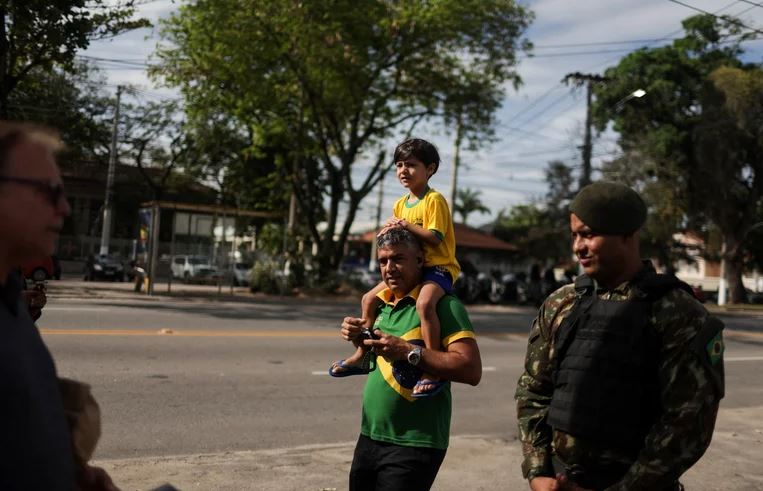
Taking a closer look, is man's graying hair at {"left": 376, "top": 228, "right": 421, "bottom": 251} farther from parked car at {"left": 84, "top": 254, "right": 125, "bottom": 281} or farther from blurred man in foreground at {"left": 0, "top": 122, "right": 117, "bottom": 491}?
parked car at {"left": 84, "top": 254, "right": 125, "bottom": 281}

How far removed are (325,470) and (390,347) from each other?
9.80 ft

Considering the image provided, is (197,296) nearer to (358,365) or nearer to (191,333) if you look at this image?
(191,333)

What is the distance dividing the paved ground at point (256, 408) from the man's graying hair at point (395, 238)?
2.67 meters

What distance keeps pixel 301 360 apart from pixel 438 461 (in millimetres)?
8076

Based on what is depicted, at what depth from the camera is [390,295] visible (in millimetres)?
3662

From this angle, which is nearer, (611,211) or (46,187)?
(46,187)

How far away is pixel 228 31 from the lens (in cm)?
2412

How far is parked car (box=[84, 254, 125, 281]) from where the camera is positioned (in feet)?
114

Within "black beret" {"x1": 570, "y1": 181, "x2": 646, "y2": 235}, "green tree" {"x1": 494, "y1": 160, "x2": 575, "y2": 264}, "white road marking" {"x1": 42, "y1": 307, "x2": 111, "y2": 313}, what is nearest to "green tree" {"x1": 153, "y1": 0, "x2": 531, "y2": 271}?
"white road marking" {"x1": 42, "y1": 307, "x2": 111, "y2": 313}

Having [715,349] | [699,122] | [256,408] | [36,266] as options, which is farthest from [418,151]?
[699,122]

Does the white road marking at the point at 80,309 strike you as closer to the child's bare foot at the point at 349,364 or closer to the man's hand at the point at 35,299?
the man's hand at the point at 35,299

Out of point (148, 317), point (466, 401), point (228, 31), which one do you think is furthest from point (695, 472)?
point (228, 31)

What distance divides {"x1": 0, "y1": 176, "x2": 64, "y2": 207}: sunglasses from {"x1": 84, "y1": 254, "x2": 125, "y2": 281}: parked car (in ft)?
115

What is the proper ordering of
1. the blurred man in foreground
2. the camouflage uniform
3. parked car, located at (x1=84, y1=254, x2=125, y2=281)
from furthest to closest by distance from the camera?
parked car, located at (x1=84, y1=254, x2=125, y2=281)
the camouflage uniform
the blurred man in foreground
